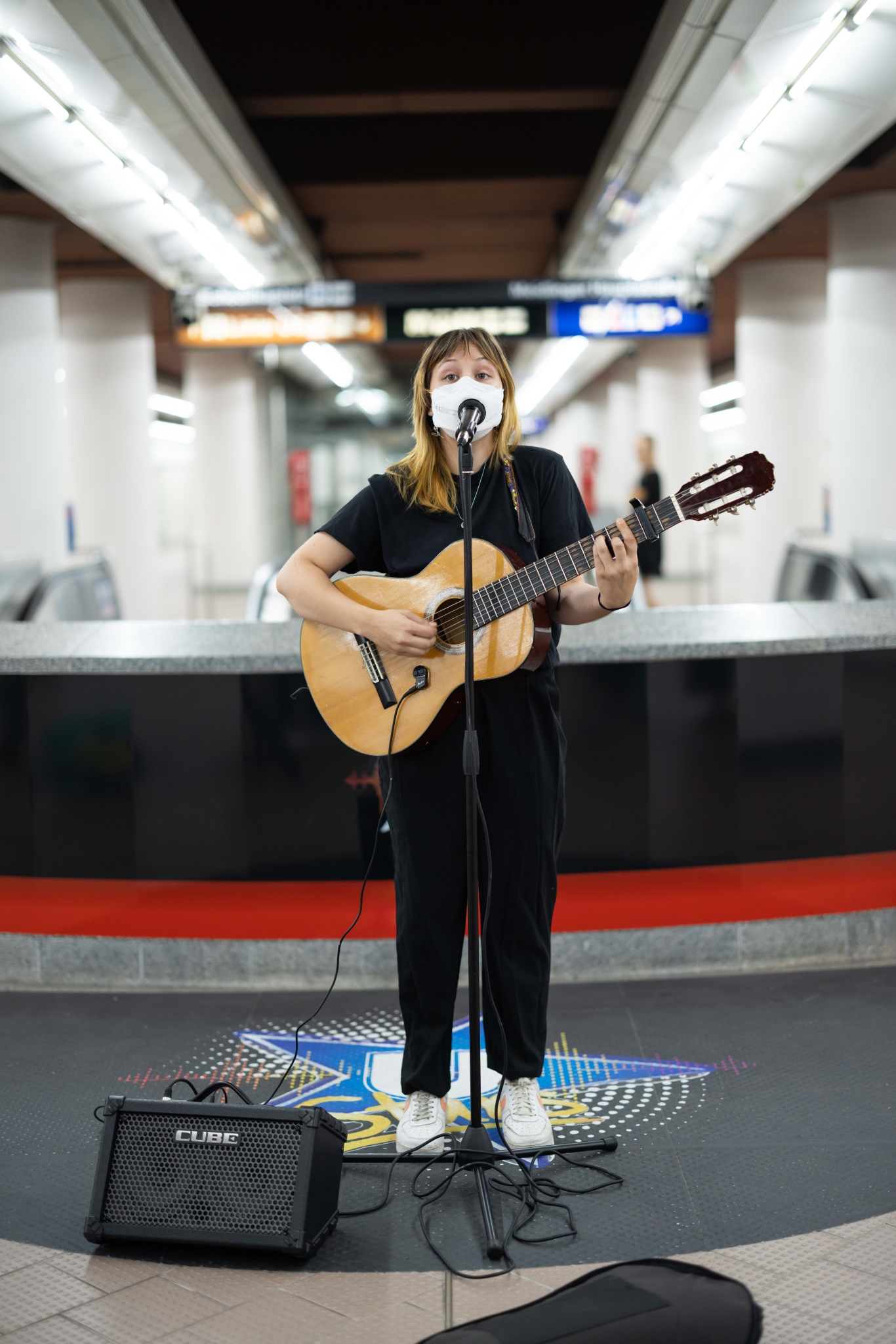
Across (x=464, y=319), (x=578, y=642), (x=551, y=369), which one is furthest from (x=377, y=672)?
(x=551, y=369)

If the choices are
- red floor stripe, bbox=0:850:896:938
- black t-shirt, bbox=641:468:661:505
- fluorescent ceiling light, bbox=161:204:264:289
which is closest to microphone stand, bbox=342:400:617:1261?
red floor stripe, bbox=0:850:896:938

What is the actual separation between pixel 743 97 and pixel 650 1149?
16.8 ft

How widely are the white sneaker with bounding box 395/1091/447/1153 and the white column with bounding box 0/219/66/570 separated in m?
7.48

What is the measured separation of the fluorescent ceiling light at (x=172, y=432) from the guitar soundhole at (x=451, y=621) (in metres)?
26.1

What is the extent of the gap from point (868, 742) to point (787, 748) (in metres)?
0.32

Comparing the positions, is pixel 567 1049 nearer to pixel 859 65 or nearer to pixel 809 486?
pixel 859 65

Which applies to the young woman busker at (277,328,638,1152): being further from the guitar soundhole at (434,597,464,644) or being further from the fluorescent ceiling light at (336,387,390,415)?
the fluorescent ceiling light at (336,387,390,415)

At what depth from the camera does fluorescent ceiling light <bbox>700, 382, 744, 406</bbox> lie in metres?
25.8

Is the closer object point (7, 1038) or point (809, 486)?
point (7, 1038)

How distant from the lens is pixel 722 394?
2742 centimetres

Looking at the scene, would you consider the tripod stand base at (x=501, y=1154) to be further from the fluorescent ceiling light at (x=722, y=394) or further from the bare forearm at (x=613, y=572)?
the fluorescent ceiling light at (x=722, y=394)

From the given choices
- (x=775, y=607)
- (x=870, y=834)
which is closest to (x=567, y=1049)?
(x=870, y=834)

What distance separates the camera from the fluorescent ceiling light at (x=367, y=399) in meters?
27.3

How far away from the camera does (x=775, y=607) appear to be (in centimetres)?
445
